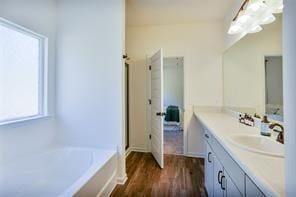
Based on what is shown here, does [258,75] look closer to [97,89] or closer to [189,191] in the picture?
[189,191]

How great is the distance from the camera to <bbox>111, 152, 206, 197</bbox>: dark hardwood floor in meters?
2.57

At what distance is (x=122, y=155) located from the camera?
282 centimetres

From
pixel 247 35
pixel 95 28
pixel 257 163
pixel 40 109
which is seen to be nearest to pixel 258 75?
pixel 247 35

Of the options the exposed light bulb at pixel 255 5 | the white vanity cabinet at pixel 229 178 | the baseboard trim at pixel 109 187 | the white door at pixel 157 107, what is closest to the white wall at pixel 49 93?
the baseboard trim at pixel 109 187

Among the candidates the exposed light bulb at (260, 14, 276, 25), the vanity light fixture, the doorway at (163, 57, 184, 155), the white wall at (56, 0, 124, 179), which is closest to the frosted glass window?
the white wall at (56, 0, 124, 179)

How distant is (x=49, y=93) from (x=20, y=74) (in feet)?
1.61

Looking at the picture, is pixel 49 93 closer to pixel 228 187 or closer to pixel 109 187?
pixel 109 187

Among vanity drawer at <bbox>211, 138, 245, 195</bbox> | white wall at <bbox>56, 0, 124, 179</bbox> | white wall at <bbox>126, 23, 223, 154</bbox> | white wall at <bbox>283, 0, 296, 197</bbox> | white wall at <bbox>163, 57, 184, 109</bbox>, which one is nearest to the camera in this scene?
white wall at <bbox>283, 0, 296, 197</bbox>

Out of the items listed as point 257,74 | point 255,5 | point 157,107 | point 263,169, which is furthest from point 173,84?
point 263,169

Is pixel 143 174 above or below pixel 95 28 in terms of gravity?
below

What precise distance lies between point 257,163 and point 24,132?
2.52 m

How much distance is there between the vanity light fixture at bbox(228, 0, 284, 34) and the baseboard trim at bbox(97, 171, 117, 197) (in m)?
2.58

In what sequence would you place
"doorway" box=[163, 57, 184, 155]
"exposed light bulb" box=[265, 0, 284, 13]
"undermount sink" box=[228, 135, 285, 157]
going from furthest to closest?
1. "doorway" box=[163, 57, 184, 155]
2. "exposed light bulb" box=[265, 0, 284, 13]
3. "undermount sink" box=[228, 135, 285, 157]

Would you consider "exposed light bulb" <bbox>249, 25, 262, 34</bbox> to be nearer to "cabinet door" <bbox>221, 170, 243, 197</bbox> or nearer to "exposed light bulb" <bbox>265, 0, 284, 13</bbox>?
"exposed light bulb" <bbox>265, 0, 284, 13</bbox>
